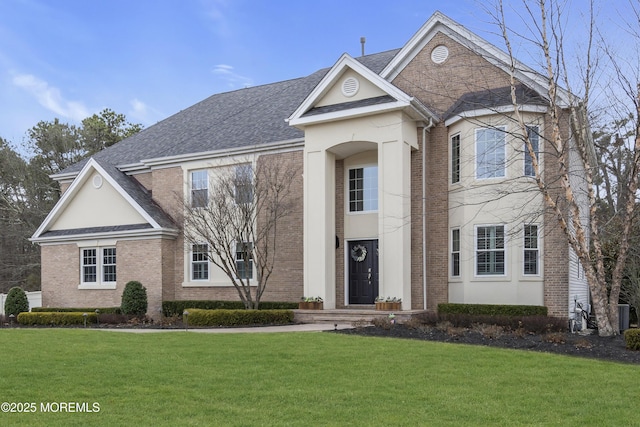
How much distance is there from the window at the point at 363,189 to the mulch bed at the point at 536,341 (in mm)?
6494

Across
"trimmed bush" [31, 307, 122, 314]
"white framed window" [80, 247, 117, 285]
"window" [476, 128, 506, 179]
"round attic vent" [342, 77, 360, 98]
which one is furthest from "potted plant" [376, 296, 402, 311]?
"white framed window" [80, 247, 117, 285]

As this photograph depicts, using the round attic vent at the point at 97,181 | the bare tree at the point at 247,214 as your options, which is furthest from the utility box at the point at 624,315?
the round attic vent at the point at 97,181

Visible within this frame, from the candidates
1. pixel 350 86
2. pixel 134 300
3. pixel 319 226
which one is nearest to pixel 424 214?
pixel 319 226

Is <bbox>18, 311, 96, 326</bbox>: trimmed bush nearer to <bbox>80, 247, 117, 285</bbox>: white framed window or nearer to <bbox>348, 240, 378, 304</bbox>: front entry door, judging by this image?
<bbox>80, 247, 117, 285</bbox>: white framed window

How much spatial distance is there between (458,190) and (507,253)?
2562mm

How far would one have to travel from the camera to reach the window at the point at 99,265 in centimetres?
2544

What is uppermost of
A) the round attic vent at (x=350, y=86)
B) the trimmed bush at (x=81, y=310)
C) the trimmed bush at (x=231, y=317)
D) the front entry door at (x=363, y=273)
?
the round attic vent at (x=350, y=86)

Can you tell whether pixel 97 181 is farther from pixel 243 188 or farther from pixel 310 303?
pixel 310 303

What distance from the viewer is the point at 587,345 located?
12414mm

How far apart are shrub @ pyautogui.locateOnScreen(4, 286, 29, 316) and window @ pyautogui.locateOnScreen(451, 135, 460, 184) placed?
17.2m

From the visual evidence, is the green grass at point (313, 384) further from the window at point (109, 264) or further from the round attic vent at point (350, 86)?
the window at point (109, 264)

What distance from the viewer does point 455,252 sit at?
19.7 metres

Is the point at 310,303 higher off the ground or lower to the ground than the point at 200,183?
lower

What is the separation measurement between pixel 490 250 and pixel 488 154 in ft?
9.92
